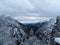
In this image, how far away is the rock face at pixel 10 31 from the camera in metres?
3.86

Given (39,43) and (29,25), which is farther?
(39,43)

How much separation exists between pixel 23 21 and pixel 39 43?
79 centimetres

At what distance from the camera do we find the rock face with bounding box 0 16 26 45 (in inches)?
152

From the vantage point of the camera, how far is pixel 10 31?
153 inches

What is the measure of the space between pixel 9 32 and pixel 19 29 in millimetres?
289

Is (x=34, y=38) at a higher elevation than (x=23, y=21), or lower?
lower

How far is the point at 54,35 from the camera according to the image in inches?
157

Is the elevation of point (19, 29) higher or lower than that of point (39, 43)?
higher

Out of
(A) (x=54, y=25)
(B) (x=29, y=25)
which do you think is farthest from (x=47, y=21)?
(B) (x=29, y=25)

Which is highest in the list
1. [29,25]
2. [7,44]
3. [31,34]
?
[29,25]

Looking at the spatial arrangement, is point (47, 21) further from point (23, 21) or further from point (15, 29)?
point (15, 29)

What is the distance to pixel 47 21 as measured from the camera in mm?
3965

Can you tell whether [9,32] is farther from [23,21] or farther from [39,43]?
[39,43]

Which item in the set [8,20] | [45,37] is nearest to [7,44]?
[8,20]
